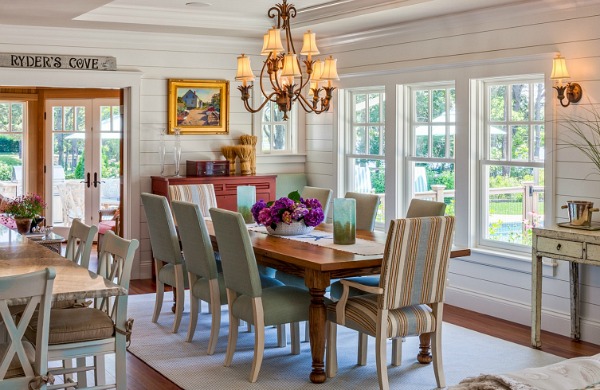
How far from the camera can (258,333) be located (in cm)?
478

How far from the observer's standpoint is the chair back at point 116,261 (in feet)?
12.1

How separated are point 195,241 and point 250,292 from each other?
83cm

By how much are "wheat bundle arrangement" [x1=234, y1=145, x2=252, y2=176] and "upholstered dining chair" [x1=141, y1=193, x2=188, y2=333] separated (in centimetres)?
A: 219

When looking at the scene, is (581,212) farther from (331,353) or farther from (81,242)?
(81,242)

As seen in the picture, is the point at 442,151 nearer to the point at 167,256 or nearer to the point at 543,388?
the point at 167,256

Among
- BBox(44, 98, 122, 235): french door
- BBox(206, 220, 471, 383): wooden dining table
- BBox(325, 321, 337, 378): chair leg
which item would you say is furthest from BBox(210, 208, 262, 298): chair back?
BBox(44, 98, 122, 235): french door

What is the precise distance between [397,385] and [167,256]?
205 cm

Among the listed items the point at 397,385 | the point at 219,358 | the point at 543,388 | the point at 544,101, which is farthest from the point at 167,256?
the point at 543,388

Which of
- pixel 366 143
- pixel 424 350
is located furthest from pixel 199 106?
pixel 424 350

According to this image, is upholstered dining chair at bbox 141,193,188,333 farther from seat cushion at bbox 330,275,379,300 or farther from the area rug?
seat cushion at bbox 330,275,379,300

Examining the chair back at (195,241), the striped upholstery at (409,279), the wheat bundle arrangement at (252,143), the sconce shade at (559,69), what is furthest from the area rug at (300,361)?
the wheat bundle arrangement at (252,143)

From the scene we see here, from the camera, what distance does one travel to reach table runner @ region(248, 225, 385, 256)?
16.2 ft

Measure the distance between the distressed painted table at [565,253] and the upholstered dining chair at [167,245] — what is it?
244cm

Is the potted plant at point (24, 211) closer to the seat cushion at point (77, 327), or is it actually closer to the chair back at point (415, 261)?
the seat cushion at point (77, 327)
